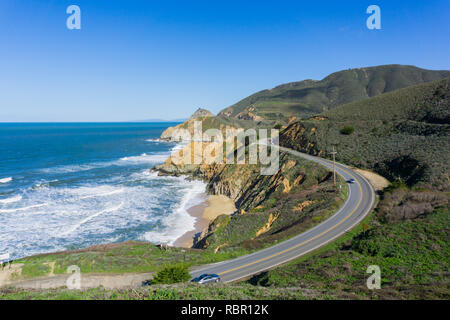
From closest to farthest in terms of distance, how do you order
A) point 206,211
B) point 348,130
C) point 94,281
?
1. point 94,281
2. point 206,211
3. point 348,130

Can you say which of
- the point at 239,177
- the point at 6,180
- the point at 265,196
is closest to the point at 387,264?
the point at 265,196

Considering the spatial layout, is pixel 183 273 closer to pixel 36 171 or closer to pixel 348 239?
pixel 348 239

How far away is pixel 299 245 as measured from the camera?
21.8 m

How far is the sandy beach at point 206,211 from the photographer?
33350mm

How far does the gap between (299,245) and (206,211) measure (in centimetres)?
2304

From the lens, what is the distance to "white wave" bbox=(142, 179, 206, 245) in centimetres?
3330

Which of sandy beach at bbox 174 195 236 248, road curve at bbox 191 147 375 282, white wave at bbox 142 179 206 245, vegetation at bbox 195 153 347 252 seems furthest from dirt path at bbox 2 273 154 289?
white wave at bbox 142 179 206 245

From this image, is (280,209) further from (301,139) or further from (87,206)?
(87,206)

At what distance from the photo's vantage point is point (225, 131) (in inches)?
5069

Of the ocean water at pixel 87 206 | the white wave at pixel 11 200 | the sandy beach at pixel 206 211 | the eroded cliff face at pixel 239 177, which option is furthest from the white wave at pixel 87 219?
the white wave at pixel 11 200

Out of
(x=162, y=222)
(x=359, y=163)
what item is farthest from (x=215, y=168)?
(x=359, y=163)

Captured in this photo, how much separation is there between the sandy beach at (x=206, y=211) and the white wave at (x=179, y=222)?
79 centimetres
